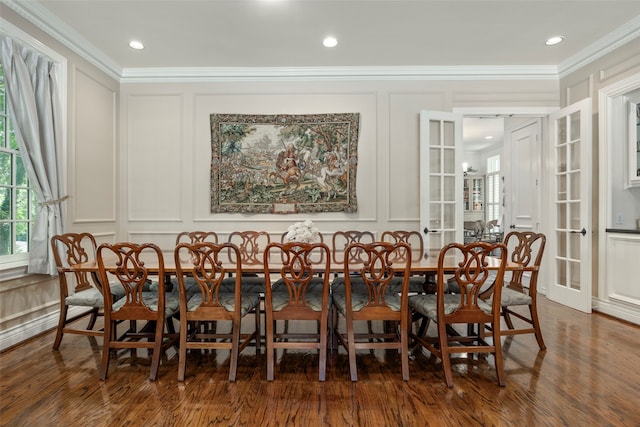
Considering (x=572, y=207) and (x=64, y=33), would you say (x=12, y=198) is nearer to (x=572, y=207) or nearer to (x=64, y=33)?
(x=64, y=33)

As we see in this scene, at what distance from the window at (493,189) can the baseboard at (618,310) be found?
16.8 feet

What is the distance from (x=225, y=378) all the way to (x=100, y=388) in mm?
753

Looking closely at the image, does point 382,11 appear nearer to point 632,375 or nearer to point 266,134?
point 266,134

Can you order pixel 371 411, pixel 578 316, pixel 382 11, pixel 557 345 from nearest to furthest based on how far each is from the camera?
pixel 371 411 → pixel 557 345 → pixel 382 11 → pixel 578 316

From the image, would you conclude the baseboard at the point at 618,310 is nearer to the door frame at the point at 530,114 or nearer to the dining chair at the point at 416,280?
the door frame at the point at 530,114

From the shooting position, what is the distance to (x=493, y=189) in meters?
9.09

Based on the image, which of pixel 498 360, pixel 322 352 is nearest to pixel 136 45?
pixel 322 352

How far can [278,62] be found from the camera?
424cm

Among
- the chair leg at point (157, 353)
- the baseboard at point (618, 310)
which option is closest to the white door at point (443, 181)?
the baseboard at point (618, 310)

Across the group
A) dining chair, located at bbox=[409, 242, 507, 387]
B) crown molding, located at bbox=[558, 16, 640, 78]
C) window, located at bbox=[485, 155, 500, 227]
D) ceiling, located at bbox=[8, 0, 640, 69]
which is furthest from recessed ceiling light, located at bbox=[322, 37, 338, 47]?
window, located at bbox=[485, 155, 500, 227]

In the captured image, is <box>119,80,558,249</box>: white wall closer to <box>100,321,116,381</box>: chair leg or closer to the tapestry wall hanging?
the tapestry wall hanging

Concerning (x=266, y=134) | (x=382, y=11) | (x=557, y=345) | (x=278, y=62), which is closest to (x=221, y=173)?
(x=266, y=134)

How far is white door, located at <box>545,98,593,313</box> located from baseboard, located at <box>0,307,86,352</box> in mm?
5284

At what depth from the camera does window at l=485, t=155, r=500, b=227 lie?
8.87 meters
